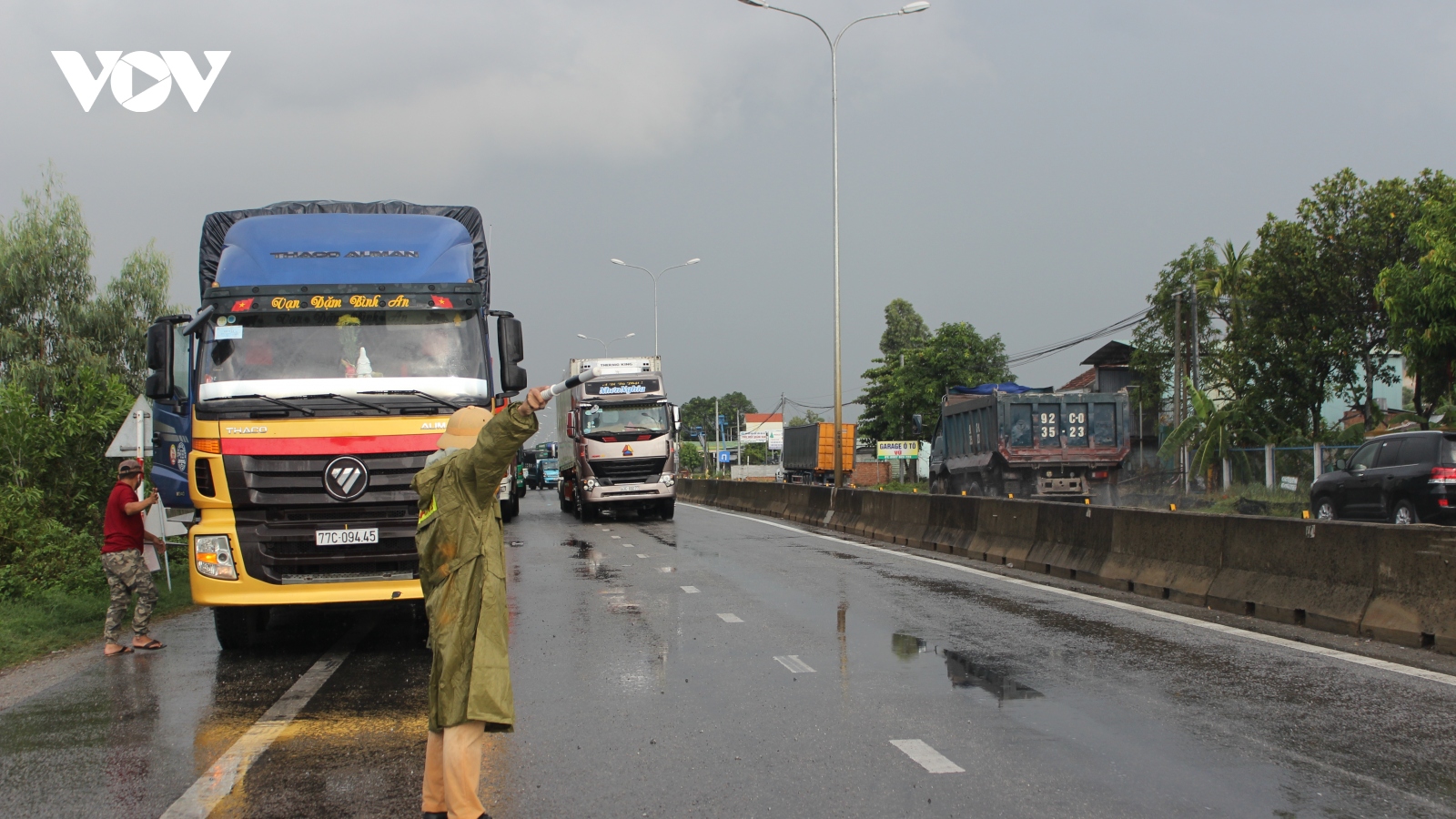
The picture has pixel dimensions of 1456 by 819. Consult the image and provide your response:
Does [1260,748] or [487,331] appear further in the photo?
[487,331]

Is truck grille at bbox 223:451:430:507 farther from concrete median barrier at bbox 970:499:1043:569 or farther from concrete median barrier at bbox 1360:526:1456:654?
concrete median barrier at bbox 970:499:1043:569

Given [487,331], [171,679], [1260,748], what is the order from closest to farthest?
[1260,748], [171,679], [487,331]

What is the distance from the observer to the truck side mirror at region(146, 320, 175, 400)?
8805 mm

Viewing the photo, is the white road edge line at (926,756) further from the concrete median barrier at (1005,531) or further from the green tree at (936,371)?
the green tree at (936,371)

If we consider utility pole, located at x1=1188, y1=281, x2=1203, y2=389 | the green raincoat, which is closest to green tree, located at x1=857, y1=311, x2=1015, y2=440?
utility pole, located at x1=1188, y1=281, x2=1203, y2=389

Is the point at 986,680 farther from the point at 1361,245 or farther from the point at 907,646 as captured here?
the point at 1361,245

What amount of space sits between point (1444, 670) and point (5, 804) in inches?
314

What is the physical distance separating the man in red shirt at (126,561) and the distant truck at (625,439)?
56.1 feet

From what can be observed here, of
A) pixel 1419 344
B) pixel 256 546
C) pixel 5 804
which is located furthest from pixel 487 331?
pixel 1419 344

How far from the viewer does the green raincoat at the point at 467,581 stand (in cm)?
431

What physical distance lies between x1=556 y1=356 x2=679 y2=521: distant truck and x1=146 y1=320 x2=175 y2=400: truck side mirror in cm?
1777

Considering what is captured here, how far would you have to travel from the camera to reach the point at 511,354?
32.1 ft

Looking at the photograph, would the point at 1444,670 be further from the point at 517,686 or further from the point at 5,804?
the point at 5,804

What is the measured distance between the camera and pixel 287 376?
8.75 meters
